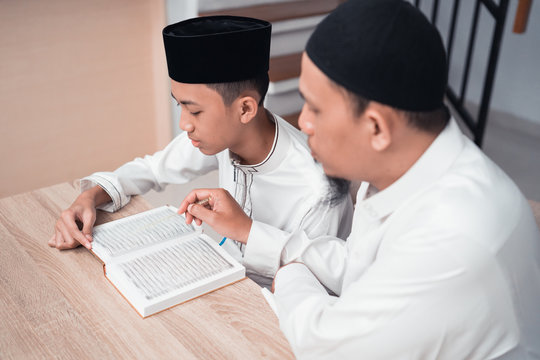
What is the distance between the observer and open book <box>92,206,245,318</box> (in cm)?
104

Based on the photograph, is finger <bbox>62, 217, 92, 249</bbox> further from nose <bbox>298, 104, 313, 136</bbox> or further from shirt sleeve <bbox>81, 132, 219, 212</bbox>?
nose <bbox>298, 104, 313, 136</bbox>

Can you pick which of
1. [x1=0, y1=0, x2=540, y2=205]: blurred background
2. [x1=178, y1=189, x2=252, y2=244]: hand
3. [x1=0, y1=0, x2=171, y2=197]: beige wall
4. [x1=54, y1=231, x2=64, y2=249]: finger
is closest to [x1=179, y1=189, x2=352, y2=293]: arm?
[x1=178, y1=189, x2=252, y2=244]: hand

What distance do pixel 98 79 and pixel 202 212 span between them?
175 cm

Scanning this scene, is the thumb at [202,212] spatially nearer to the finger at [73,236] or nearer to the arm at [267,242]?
the arm at [267,242]

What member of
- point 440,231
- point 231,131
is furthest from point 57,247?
point 440,231

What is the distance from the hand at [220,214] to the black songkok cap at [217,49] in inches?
11.9

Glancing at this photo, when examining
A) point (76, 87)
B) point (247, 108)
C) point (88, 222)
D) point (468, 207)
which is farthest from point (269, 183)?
point (76, 87)

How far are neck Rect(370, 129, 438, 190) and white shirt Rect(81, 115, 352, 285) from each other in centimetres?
39

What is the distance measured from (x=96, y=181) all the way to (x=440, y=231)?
0.98 meters

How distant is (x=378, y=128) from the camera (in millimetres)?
811

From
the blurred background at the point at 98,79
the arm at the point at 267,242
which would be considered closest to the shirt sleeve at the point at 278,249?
the arm at the point at 267,242

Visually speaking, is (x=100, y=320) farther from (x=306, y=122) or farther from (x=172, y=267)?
(x=306, y=122)

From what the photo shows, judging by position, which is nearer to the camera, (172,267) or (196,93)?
(172,267)

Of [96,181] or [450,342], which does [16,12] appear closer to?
[96,181]
